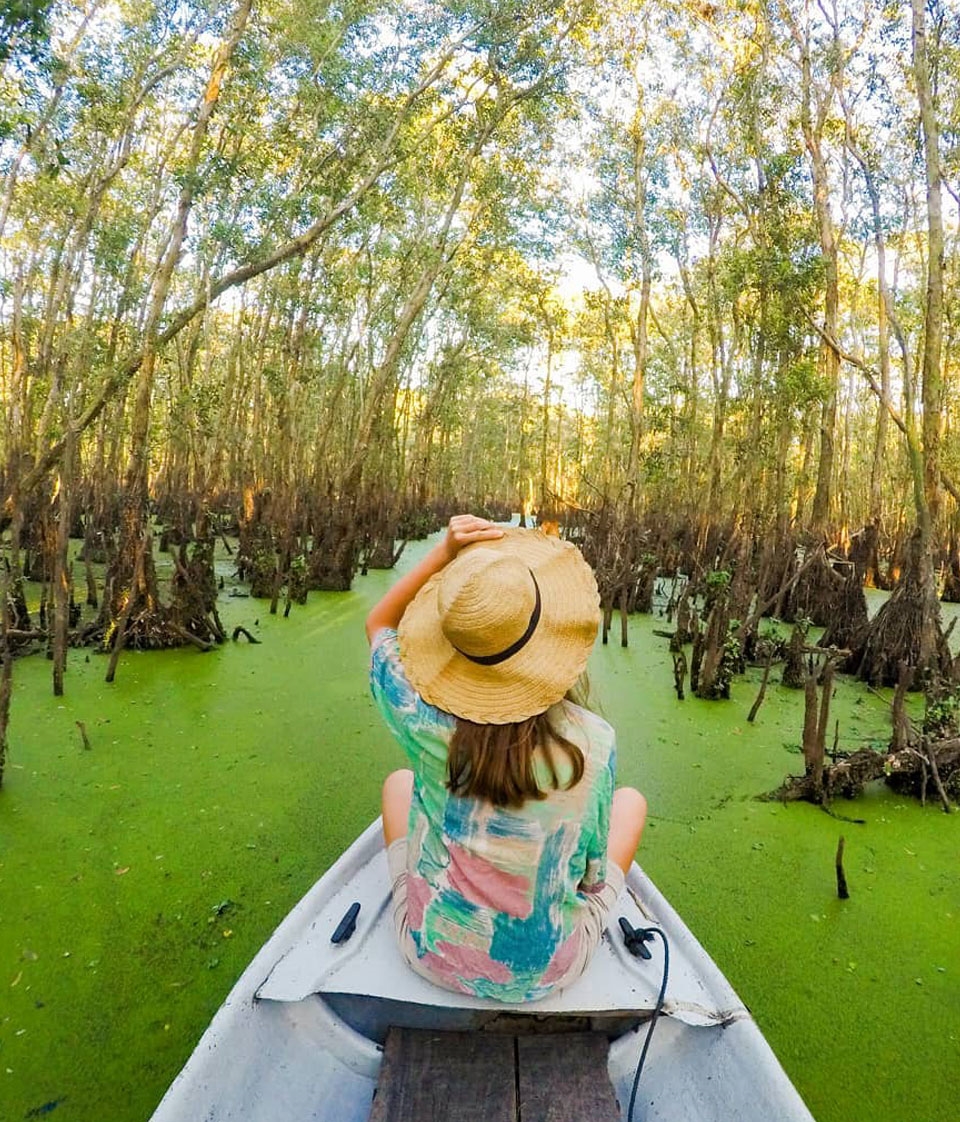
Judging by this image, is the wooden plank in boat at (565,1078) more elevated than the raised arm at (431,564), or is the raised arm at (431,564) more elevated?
the raised arm at (431,564)

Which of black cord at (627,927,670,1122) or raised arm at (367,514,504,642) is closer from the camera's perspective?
black cord at (627,927,670,1122)

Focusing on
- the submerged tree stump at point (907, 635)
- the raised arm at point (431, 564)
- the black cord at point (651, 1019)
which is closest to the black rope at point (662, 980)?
the black cord at point (651, 1019)

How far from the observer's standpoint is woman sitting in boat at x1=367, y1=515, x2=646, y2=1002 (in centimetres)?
107

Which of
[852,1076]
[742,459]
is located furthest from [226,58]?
[742,459]

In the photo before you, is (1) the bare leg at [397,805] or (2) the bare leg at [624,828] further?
(1) the bare leg at [397,805]

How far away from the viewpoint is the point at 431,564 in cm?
139

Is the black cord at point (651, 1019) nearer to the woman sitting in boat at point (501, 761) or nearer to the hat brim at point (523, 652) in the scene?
the woman sitting in boat at point (501, 761)

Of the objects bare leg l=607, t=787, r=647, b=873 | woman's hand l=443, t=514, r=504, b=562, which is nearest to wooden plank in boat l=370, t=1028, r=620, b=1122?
bare leg l=607, t=787, r=647, b=873

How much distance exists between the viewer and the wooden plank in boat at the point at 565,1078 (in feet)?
3.61

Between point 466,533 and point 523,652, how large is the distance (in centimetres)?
31

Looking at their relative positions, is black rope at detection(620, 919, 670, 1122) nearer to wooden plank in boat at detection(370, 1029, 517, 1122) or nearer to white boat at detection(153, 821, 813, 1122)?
white boat at detection(153, 821, 813, 1122)

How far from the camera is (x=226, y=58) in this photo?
5.04m

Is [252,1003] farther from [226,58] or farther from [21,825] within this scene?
[226,58]

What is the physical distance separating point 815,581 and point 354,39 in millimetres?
7673
